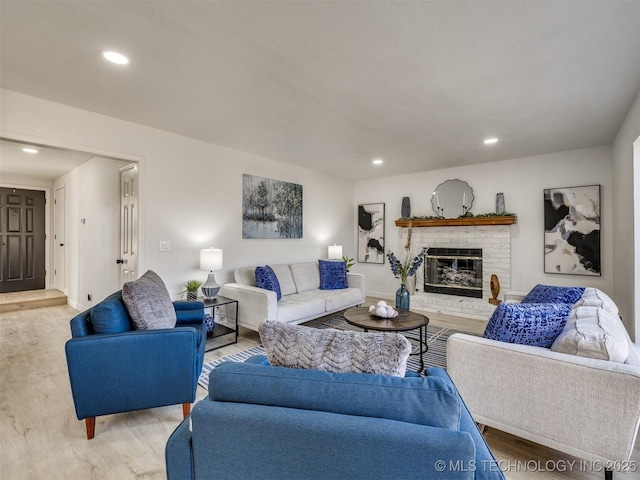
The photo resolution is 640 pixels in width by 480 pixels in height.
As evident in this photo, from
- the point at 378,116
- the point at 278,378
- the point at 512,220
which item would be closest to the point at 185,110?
the point at 378,116

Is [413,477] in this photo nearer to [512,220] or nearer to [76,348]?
[76,348]

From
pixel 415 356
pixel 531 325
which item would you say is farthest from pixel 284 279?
pixel 531 325

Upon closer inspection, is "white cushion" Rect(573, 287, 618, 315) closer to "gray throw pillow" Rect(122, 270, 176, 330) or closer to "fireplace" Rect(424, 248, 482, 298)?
"fireplace" Rect(424, 248, 482, 298)

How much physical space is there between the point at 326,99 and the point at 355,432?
2.59 meters

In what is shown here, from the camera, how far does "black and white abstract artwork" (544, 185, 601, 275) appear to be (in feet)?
13.6

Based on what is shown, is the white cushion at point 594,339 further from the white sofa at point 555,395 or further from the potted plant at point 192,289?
the potted plant at point 192,289

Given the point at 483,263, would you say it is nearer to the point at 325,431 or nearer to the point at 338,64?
the point at 338,64

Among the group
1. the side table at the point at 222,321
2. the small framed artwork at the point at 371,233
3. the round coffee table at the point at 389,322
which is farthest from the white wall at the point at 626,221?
the side table at the point at 222,321

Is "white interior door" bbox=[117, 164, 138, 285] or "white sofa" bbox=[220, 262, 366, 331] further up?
"white interior door" bbox=[117, 164, 138, 285]

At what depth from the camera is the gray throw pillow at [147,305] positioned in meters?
2.03

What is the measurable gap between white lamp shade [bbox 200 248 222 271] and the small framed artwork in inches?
139

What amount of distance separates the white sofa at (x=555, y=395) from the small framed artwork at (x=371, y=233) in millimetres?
4516

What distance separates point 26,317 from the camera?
4652 mm

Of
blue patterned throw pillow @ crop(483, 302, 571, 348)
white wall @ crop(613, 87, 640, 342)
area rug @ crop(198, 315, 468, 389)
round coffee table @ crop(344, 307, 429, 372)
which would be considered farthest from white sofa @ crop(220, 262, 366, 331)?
white wall @ crop(613, 87, 640, 342)
